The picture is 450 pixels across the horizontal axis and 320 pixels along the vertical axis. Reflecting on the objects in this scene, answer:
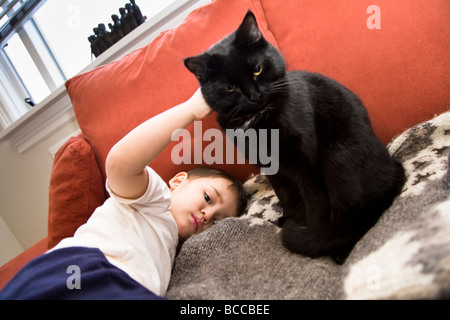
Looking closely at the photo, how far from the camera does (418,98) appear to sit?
0.84 m

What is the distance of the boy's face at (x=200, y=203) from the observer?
0.90 metres

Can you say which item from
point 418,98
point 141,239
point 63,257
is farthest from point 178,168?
point 418,98

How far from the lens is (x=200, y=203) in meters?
0.92

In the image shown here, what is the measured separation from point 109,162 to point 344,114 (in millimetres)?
612

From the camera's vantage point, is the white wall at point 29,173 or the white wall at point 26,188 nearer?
the white wall at point 29,173

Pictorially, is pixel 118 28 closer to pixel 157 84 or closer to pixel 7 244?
pixel 157 84

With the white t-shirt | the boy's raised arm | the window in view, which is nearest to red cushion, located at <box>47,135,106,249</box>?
the white t-shirt

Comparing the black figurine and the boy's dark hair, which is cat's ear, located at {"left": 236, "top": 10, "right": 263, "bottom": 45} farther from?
the black figurine

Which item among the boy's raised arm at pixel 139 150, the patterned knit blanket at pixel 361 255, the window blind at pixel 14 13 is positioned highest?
the window blind at pixel 14 13

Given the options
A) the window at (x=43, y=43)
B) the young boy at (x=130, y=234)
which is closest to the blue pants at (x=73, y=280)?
the young boy at (x=130, y=234)

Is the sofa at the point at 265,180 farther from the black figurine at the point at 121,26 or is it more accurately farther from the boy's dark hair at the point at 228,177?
the black figurine at the point at 121,26

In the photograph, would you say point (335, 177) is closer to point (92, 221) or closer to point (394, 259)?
point (394, 259)

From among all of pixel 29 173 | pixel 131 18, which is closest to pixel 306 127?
pixel 131 18

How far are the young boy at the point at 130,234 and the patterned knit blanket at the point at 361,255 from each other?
3.6 inches
